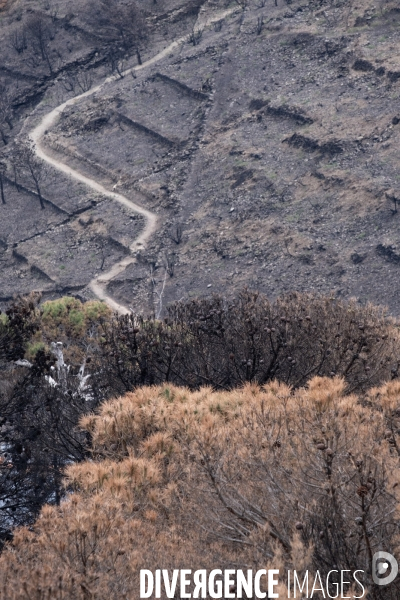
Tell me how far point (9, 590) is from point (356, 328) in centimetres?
1055

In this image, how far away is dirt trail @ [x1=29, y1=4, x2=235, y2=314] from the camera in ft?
154

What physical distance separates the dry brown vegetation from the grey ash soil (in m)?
28.6

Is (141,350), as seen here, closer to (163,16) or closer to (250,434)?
(250,434)

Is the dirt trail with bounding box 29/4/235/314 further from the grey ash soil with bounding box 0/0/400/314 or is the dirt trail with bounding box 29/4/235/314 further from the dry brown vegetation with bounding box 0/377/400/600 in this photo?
the dry brown vegetation with bounding box 0/377/400/600

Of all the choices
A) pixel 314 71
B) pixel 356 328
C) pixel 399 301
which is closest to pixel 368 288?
pixel 399 301

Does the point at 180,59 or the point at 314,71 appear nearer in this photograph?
the point at 314,71

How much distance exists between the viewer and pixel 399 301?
38.5 meters

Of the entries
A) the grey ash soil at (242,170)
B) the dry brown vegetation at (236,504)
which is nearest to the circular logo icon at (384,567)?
the dry brown vegetation at (236,504)

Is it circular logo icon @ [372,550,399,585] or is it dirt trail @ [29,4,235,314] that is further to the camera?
dirt trail @ [29,4,235,314]

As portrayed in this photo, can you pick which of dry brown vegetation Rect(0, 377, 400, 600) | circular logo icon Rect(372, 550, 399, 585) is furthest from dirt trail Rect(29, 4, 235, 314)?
circular logo icon Rect(372, 550, 399, 585)

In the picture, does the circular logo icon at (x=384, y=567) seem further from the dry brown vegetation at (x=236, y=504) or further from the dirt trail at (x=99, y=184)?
the dirt trail at (x=99, y=184)

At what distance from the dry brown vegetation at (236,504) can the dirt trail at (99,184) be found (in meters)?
31.8

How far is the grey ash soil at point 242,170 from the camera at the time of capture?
44000 millimetres

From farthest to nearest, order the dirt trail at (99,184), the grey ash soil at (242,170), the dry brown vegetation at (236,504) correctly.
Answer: the dirt trail at (99,184) < the grey ash soil at (242,170) < the dry brown vegetation at (236,504)
